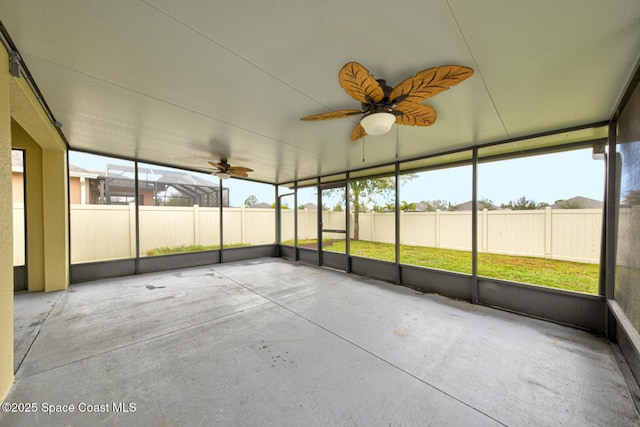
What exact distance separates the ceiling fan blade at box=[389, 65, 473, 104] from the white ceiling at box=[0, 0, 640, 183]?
20 cm

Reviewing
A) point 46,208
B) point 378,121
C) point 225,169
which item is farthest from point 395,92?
point 46,208

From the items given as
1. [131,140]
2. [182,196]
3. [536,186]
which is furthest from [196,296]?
[536,186]

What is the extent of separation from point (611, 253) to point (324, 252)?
4.57 meters

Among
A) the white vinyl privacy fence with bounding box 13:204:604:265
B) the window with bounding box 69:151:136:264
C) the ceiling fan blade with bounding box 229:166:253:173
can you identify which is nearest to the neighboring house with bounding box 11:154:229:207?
the window with bounding box 69:151:136:264

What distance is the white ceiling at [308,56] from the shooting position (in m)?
1.18

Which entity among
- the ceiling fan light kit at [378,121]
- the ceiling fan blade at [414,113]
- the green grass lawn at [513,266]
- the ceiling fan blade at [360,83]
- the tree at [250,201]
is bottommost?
the green grass lawn at [513,266]

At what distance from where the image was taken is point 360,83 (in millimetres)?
1489

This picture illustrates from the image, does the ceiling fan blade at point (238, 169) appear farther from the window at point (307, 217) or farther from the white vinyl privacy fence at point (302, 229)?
the window at point (307, 217)

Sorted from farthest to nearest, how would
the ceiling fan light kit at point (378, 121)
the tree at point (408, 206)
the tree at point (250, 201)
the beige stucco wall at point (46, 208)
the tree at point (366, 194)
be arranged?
the tree at point (366, 194)
the tree at point (408, 206)
the tree at point (250, 201)
the beige stucco wall at point (46, 208)
the ceiling fan light kit at point (378, 121)

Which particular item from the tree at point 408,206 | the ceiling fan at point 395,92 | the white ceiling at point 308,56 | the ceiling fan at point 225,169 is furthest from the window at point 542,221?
the ceiling fan at point 225,169

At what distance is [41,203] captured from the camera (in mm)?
3523

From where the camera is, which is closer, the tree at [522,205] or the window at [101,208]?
the window at [101,208]

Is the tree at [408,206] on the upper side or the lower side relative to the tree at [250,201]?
lower

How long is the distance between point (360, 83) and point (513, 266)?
4996 mm
